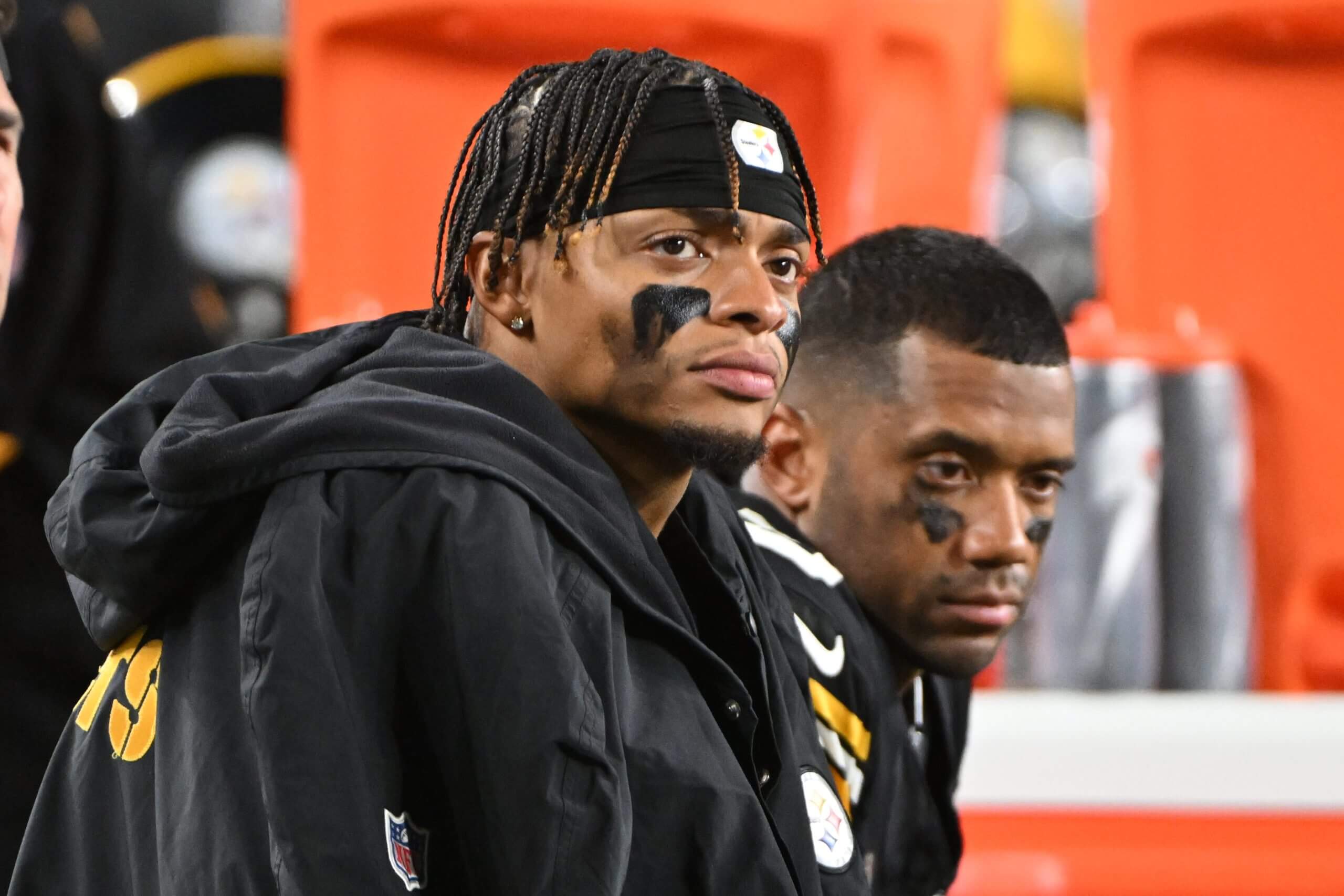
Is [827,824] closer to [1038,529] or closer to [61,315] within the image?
[1038,529]

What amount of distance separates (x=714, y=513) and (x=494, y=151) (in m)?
0.35

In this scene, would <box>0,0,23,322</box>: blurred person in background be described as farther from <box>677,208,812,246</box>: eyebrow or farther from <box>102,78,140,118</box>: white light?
<box>102,78,140,118</box>: white light

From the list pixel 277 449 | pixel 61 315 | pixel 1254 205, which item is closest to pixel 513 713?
pixel 277 449

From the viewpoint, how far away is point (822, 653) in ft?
5.07

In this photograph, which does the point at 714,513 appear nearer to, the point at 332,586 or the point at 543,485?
the point at 543,485

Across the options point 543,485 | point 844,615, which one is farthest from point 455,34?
point 543,485

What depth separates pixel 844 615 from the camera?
1607mm

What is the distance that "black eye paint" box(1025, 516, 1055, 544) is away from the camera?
1.72 m

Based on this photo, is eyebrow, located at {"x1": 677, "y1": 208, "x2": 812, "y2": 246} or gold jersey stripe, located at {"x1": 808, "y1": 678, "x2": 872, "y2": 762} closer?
eyebrow, located at {"x1": 677, "y1": 208, "x2": 812, "y2": 246}

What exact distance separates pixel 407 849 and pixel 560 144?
535 millimetres

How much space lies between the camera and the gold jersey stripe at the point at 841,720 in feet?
5.03

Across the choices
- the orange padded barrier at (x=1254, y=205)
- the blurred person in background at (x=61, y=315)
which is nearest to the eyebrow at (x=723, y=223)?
the blurred person in background at (x=61, y=315)

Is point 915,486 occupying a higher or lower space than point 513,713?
lower

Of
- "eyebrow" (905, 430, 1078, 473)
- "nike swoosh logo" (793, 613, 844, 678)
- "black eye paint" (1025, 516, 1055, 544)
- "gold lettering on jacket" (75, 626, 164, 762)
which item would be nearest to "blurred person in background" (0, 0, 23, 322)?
"gold lettering on jacket" (75, 626, 164, 762)
